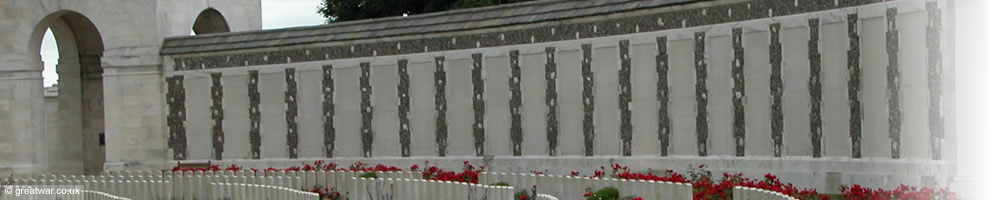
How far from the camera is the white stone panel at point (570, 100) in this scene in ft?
81.5

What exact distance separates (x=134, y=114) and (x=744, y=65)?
14920mm

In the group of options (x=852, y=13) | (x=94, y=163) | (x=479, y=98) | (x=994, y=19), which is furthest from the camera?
(x=94, y=163)

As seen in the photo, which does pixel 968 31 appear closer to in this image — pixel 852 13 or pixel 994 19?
pixel 852 13

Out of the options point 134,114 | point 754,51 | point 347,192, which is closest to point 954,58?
point 754,51

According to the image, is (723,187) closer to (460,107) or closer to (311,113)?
(460,107)

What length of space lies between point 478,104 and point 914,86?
33.5 ft

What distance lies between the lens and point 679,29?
22.7 metres

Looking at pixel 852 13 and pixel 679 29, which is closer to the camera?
pixel 852 13

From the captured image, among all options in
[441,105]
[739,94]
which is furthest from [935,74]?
[441,105]

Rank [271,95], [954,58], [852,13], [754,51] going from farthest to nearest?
1. [271,95]
2. [754,51]
3. [852,13]
4. [954,58]

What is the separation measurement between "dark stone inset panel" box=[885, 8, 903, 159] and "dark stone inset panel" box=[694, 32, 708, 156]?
405cm

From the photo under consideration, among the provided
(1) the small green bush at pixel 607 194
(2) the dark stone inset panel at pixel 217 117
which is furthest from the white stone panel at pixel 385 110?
(1) the small green bush at pixel 607 194

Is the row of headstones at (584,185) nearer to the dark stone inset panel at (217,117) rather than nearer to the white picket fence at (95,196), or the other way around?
the white picket fence at (95,196)

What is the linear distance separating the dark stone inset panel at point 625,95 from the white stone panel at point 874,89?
5.18 meters
